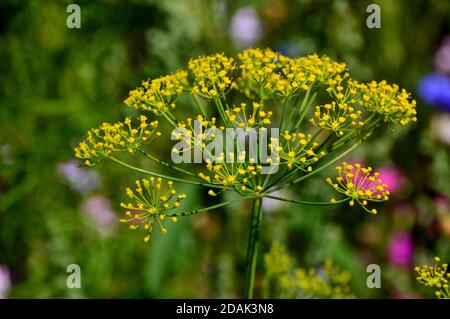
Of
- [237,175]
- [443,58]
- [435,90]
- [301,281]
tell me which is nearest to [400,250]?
[435,90]

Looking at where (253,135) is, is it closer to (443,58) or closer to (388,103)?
(388,103)

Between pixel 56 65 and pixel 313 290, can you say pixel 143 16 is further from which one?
pixel 313 290

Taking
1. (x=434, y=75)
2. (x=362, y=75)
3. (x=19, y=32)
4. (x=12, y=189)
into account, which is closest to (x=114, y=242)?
(x=12, y=189)

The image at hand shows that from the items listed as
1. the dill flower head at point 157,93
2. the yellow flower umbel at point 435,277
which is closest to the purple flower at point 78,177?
the dill flower head at point 157,93

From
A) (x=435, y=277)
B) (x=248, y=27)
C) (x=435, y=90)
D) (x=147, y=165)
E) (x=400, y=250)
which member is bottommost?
(x=435, y=277)

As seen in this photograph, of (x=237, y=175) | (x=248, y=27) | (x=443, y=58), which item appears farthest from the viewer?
(x=443, y=58)
